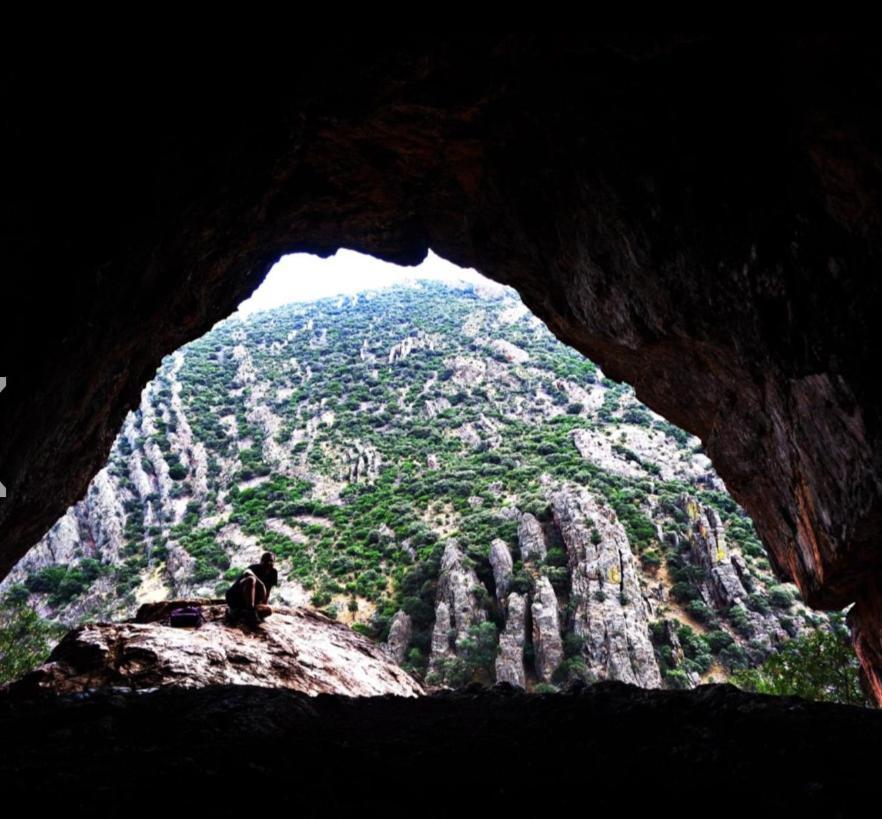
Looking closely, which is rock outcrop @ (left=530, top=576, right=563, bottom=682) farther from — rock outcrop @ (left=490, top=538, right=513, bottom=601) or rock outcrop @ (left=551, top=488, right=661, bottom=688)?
rock outcrop @ (left=490, top=538, right=513, bottom=601)

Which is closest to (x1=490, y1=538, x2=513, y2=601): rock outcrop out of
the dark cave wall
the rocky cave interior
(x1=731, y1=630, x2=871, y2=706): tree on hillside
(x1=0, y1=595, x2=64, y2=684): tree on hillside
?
(x1=731, y1=630, x2=871, y2=706): tree on hillside

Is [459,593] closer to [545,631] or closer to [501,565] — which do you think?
[501,565]

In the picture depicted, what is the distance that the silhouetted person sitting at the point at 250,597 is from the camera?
13.9 m

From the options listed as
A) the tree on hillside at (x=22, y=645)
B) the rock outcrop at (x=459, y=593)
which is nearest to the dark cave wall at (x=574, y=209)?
the tree on hillside at (x=22, y=645)

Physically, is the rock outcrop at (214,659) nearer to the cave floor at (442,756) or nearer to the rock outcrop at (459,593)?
the cave floor at (442,756)

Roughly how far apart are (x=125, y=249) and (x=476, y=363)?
7946 centimetres

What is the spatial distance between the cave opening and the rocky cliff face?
0.70 ft

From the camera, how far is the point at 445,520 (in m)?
49.7

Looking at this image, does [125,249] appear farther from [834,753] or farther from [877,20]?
[834,753]

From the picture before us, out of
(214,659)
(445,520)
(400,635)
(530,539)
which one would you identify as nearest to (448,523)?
(445,520)

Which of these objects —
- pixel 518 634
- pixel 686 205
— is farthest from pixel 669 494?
pixel 686 205

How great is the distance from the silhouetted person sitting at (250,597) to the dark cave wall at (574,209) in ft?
15.6

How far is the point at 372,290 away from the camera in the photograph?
158375mm

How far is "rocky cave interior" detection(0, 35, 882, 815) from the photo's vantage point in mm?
6070
